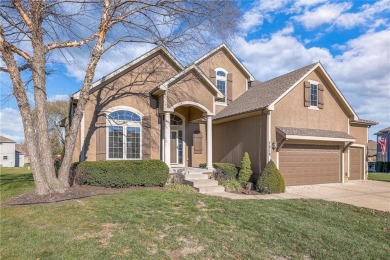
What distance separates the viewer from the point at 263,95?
15617 mm

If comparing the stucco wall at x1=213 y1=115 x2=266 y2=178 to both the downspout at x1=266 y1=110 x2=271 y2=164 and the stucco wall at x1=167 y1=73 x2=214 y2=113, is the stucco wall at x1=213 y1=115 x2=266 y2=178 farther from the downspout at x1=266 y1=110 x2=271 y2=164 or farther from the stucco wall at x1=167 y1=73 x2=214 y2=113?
the stucco wall at x1=167 y1=73 x2=214 y2=113

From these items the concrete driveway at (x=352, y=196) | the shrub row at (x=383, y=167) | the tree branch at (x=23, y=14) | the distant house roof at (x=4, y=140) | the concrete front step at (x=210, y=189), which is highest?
the tree branch at (x=23, y=14)

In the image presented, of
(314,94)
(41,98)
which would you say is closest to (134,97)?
(41,98)

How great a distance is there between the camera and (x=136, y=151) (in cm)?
1431

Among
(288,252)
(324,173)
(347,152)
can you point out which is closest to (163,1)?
(288,252)

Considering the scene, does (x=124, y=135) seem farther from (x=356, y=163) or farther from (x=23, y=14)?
(x=356, y=163)

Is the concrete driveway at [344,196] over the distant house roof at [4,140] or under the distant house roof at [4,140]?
under

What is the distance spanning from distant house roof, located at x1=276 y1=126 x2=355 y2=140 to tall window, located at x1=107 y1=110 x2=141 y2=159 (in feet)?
22.8

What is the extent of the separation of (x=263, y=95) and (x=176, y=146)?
556 cm

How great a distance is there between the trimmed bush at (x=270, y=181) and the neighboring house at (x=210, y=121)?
70cm

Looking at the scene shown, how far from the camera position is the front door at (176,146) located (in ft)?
52.2

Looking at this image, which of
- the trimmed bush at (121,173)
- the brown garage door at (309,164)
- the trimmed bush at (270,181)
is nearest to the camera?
the trimmed bush at (121,173)

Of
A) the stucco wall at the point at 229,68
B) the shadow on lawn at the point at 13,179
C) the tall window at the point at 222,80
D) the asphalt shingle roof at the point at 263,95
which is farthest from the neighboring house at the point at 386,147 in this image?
the shadow on lawn at the point at 13,179

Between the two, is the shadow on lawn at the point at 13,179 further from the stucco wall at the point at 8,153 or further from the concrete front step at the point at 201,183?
the stucco wall at the point at 8,153
